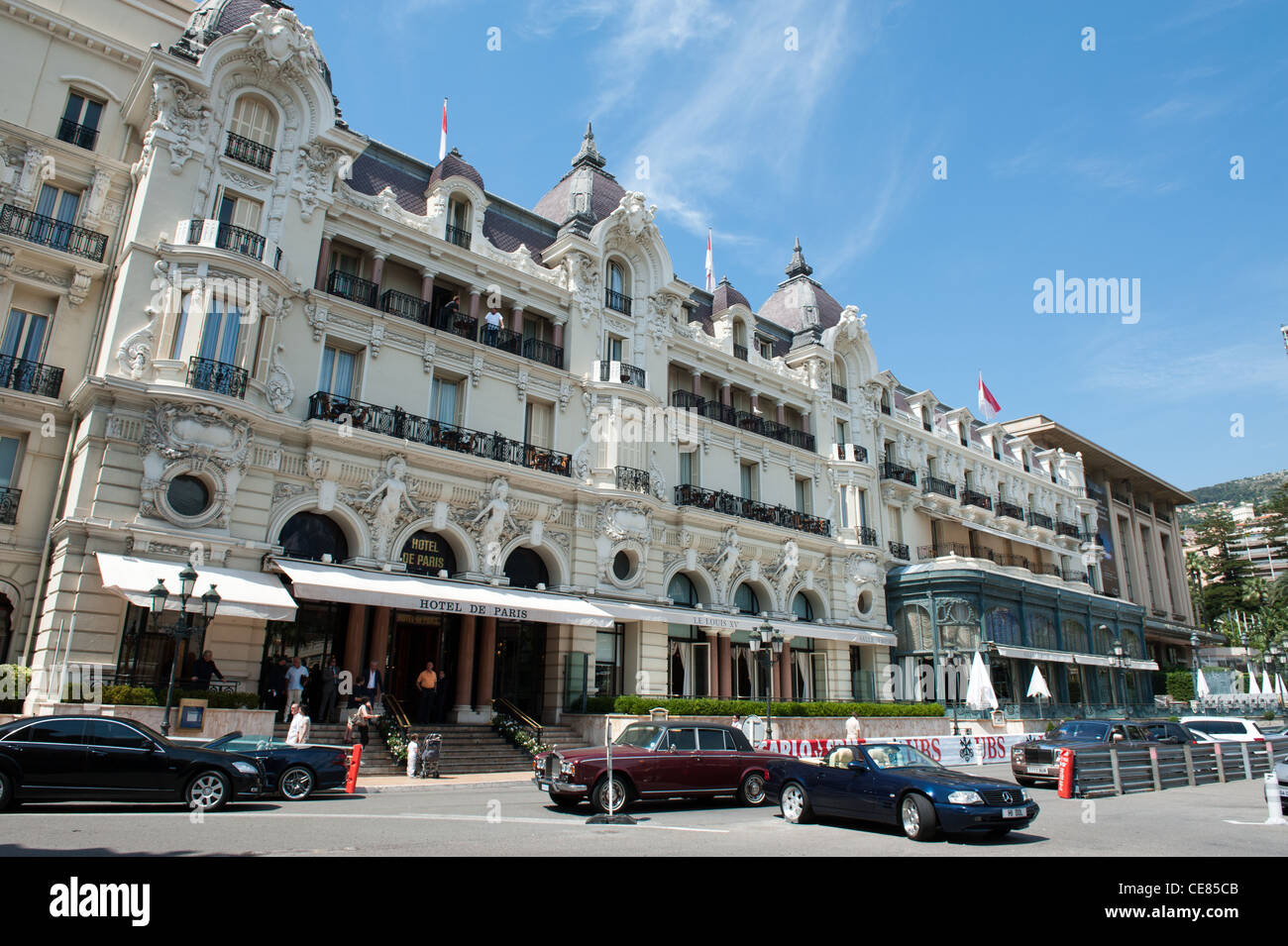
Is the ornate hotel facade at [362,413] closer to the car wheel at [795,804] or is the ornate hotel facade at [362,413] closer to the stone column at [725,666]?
the stone column at [725,666]

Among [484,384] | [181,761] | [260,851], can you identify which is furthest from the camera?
[484,384]

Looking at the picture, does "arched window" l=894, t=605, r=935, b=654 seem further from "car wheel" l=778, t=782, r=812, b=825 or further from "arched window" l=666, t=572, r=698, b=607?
"car wheel" l=778, t=782, r=812, b=825

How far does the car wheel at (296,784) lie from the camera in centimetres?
1503

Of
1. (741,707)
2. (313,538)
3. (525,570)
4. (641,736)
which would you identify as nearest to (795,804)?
(641,736)

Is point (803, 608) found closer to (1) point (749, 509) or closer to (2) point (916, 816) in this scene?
(1) point (749, 509)

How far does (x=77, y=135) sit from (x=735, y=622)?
25.3 m

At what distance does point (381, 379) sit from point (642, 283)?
1194cm

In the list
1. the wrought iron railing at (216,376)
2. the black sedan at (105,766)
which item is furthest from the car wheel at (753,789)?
the wrought iron railing at (216,376)

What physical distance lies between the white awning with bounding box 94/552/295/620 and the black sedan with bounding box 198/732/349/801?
4.39m

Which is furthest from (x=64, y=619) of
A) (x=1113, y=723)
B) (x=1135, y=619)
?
(x=1135, y=619)

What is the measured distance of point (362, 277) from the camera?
25.8 m

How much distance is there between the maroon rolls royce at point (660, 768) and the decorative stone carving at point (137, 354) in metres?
13.6

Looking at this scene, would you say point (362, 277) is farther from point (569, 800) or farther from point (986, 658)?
point (986, 658)

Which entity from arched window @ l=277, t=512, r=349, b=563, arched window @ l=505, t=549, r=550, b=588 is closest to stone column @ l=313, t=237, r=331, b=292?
arched window @ l=277, t=512, r=349, b=563
